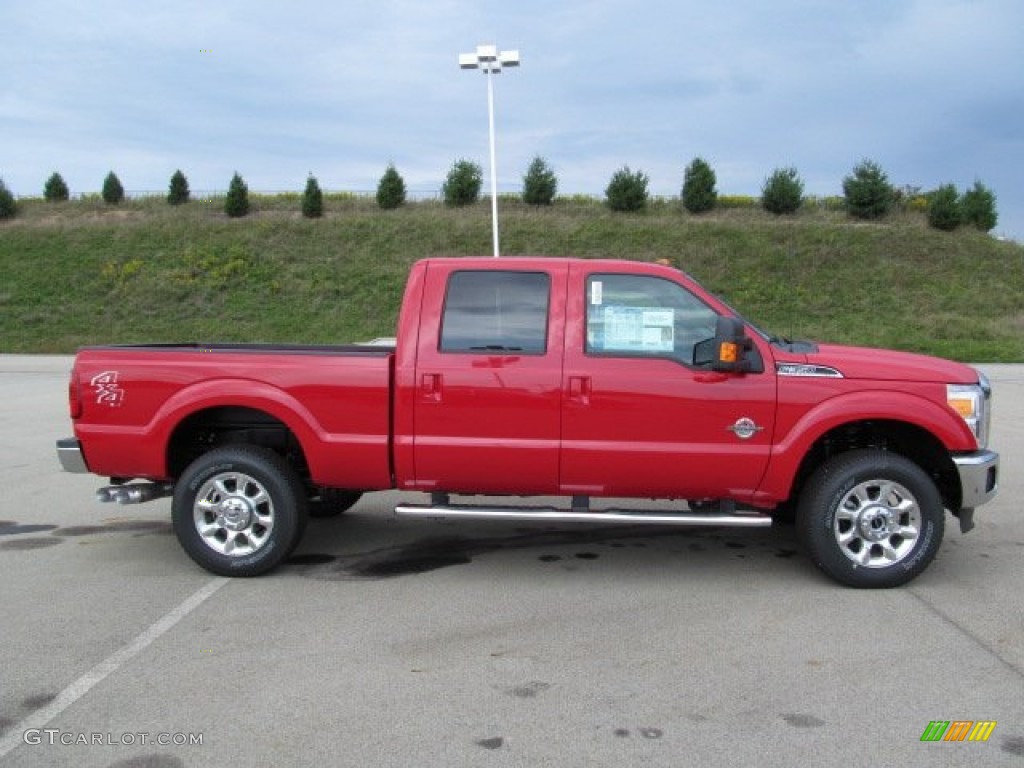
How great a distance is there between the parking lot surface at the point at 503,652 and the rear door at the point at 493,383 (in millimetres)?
706

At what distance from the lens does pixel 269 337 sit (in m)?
27.2

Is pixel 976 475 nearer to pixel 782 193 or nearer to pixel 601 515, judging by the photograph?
pixel 601 515

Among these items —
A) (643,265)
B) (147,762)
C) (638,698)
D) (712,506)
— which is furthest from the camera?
(712,506)

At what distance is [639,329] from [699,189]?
32.1 metres

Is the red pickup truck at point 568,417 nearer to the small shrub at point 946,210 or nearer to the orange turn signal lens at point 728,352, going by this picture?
the orange turn signal lens at point 728,352

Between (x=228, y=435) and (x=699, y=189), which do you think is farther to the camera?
(x=699, y=189)

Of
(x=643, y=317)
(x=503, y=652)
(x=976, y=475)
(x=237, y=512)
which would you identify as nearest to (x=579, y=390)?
(x=643, y=317)

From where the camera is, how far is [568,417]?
4902mm

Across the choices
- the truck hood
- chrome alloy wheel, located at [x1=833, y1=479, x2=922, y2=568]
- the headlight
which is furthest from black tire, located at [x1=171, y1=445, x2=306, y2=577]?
the headlight

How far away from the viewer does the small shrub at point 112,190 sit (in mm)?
38469

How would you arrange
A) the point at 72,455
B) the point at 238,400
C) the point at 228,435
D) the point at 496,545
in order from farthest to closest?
1. the point at 496,545
2. the point at 228,435
3. the point at 72,455
4. the point at 238,400

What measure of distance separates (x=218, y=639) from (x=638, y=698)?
209 centimetres

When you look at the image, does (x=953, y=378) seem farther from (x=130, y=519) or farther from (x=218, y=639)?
(x=130, y=519)

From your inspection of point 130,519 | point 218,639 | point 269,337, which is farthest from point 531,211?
point 218,639
